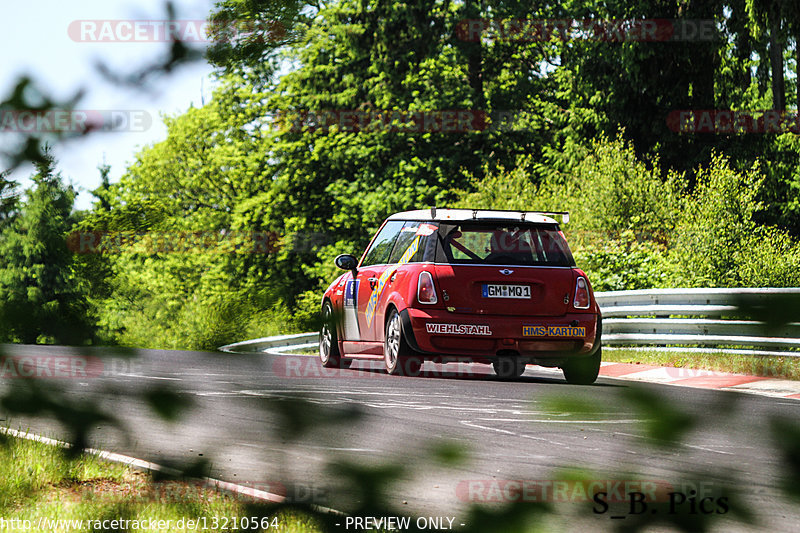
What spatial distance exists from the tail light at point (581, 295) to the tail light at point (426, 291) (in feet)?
4.34

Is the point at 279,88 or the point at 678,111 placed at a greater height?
the point at 678,111

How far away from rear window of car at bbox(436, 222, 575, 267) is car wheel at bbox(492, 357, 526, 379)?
5.50 ft

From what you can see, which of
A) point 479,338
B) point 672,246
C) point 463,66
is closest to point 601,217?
point 672,246

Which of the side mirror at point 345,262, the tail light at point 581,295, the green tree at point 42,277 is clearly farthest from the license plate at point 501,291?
the green tree at point 42,277

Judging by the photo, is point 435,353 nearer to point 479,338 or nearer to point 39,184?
point 479,338

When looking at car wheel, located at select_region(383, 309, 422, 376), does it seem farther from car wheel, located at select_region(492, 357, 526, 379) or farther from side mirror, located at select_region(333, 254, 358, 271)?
car wheel, located at select_region(492, 357, 526, 379)

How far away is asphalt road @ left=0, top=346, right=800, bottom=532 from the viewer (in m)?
1.36

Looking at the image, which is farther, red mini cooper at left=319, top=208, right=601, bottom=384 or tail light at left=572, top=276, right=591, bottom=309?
tail light at left=572, top=276, right=591, bottom=309

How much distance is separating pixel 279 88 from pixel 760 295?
93 cm

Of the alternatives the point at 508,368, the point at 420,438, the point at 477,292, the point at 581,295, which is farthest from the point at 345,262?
the point at 420,438

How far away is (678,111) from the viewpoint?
32.5 m

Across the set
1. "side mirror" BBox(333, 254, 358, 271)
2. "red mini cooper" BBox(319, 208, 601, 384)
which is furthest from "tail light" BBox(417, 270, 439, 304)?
"side mirror" BBox(333, 254, 358, 271)

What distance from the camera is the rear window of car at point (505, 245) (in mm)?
9875

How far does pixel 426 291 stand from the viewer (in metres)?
9.70
